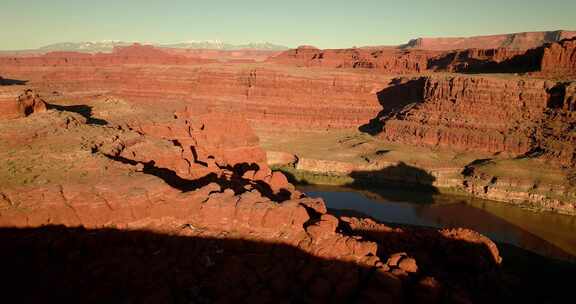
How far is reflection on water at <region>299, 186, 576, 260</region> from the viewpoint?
30.8m

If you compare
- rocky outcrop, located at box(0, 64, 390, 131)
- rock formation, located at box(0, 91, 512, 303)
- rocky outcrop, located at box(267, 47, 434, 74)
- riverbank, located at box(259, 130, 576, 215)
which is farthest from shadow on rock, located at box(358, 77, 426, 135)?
rock formation, located at box(0, 91, 512, 303)

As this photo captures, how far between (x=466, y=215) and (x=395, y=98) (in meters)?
30.0

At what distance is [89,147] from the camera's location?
18.3m

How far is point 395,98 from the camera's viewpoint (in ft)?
204

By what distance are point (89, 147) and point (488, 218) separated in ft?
103

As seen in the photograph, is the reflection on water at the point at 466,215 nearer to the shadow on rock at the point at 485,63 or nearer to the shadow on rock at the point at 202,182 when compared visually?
the shadow on rock at the point at 202,182

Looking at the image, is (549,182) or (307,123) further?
(307,123)

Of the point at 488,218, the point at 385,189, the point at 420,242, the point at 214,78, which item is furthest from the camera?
the point at 214,78

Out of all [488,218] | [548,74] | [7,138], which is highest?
[548,74]

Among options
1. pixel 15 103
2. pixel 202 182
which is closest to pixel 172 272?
pixel 202 182

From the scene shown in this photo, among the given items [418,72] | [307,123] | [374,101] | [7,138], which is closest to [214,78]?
[307,123]

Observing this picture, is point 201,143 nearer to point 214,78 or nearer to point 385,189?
point 385,189

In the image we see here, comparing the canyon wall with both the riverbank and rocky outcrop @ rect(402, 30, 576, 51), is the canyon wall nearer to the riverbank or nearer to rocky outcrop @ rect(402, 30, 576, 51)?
the riverbank

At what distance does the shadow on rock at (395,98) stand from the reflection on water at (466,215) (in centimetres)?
1759
